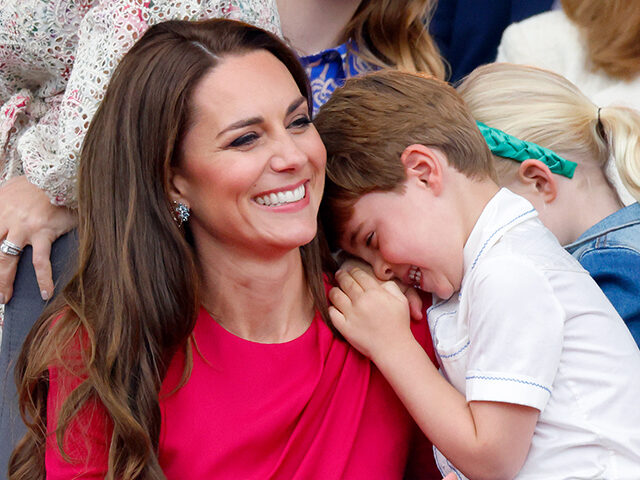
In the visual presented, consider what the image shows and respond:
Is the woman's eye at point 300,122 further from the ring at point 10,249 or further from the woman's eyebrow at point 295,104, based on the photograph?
the ring at point 10,249

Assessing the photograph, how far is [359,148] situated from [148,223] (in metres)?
0.48

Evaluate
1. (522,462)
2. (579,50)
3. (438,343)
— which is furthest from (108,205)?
(579,50)

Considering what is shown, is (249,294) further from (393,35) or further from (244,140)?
(393,35)

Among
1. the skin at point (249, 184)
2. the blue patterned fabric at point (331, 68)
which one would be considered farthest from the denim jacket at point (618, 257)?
the blue patterned fabric at point (331, 68)


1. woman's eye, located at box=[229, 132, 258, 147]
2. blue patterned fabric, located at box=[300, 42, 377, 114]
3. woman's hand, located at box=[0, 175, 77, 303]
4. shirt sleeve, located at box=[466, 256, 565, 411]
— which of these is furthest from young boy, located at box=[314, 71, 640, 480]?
woman's hand, located at box=[0, 175, 77, 303]

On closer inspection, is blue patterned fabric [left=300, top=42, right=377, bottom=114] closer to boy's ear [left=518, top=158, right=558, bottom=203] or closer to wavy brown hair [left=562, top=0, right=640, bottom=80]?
boy's ear [left=518, top=158, right=558, bottom=203]

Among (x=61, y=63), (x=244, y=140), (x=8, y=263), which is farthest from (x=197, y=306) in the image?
(x=61, y=63)

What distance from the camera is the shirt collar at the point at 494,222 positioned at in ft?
5.32

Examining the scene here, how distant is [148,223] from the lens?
165cm

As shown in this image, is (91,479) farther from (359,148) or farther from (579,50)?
(579,50)

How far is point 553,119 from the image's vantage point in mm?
2020

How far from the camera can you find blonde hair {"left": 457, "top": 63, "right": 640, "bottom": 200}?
78.5 inches

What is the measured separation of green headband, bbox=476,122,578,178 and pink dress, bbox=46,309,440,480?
590mm

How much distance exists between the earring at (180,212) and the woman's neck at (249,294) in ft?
0.33
